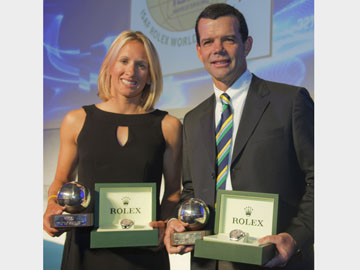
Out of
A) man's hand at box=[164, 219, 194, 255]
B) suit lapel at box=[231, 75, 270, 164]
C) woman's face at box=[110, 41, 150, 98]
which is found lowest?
man's hand at box=[164, 219, 194, 255]

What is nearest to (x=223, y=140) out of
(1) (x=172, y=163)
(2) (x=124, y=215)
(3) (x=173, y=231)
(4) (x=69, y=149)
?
(1) (x=172, y=163)

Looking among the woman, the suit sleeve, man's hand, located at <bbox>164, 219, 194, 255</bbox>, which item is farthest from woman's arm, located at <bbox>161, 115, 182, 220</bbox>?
the suit sleeve

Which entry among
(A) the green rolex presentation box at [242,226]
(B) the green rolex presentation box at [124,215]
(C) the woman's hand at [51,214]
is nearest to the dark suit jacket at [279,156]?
(A) the green rolex presentation box at [242,226]

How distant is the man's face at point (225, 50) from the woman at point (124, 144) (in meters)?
0.39

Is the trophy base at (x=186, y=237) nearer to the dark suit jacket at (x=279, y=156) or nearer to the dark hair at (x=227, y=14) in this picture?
the dark suit jacket at (x=279, y=156)

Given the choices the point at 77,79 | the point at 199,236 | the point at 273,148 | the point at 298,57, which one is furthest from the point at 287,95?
the point at 77,79

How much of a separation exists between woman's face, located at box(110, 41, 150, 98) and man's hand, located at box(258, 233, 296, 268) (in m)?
1.16

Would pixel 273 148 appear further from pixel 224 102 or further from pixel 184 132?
pixel 184 132

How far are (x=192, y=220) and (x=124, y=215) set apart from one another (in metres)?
0.40

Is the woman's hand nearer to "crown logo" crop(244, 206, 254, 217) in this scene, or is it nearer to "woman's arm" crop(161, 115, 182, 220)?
"woman's arm" crop(161, 115, 182, 220)

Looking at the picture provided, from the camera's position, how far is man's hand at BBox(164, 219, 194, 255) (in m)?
2.11

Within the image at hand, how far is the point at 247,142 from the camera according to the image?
227cm

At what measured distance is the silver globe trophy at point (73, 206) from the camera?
2207 millimetres

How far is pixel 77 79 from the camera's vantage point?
3.98 metres
